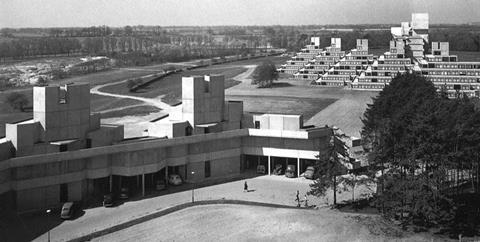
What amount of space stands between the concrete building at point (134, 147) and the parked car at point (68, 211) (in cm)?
213

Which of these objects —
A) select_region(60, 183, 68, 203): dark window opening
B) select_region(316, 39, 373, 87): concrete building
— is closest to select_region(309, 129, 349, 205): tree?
select_region(60, 183, 68, 203): dark window opening

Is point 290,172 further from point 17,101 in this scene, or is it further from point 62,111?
point 17,101

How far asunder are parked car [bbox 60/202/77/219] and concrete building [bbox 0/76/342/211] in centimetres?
213

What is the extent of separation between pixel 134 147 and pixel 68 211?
5.86m

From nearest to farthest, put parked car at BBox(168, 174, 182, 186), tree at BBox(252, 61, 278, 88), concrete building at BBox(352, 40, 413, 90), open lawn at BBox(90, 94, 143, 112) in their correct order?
parked car at BBox(168, 174, 182, 186), open lawn at BBox(90, 94, 143, 112), concrete building at BBox(352, 40, 413, 90), tree at BBox(252, 61, 278, 88)

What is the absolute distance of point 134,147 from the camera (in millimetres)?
33906

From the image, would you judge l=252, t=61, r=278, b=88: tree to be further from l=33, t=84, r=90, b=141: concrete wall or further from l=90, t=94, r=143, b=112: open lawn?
l=33, t=84, r=90, b=141: concrete wall

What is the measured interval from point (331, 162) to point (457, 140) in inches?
274

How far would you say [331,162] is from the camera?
1215 inches

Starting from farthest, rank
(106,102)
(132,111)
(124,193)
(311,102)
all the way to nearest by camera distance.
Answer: (311,102)
(106,102)
(132,111)
(124,193)

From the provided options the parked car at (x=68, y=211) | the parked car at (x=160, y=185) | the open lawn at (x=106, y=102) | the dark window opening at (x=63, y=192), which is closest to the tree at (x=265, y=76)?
the open lawn at (x=106, y=102)

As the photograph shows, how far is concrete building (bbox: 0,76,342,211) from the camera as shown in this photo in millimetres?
31125

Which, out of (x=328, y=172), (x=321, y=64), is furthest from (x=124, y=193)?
(x=321, y=64)

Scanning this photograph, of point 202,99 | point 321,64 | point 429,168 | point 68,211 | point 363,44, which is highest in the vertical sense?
point 363,44
